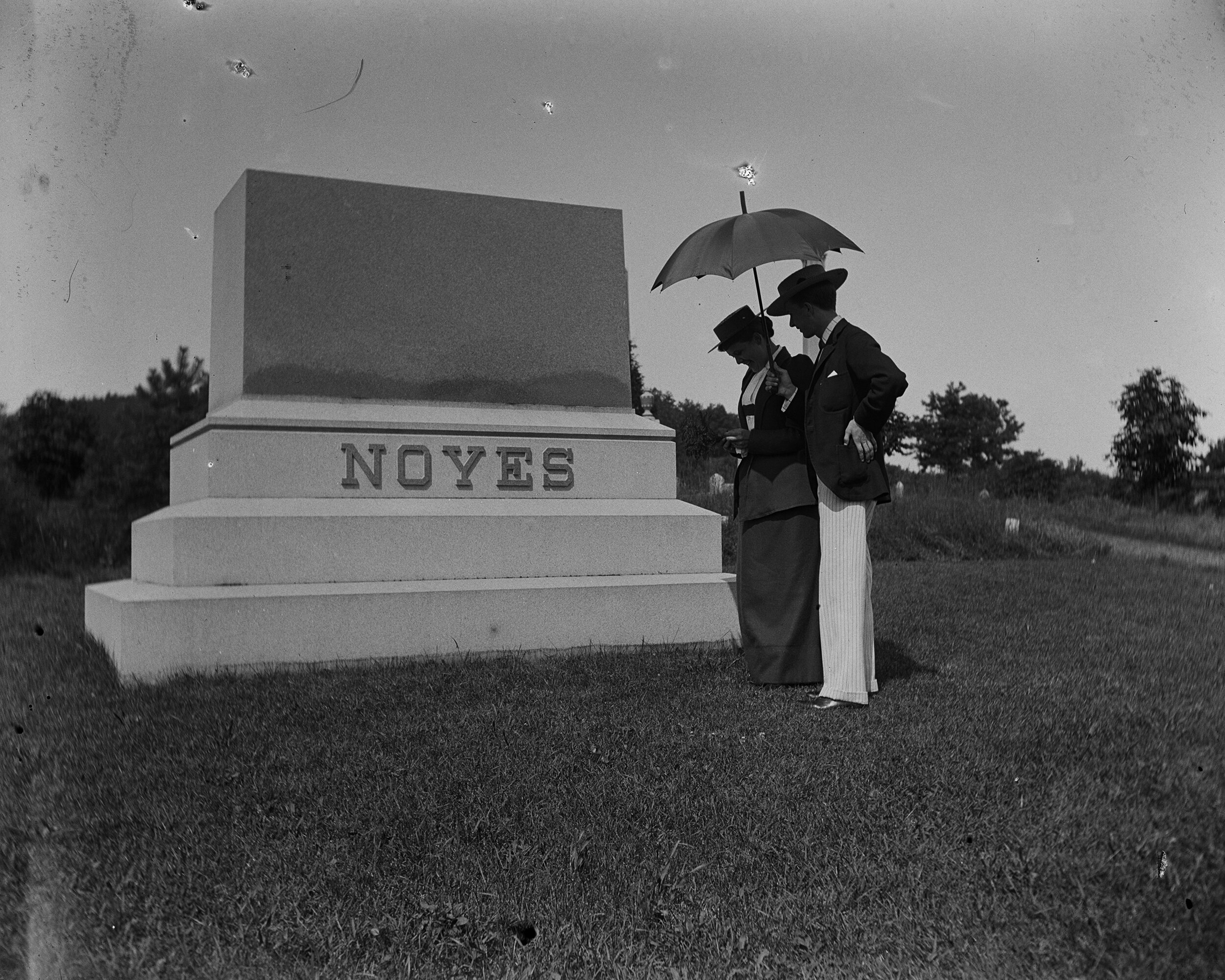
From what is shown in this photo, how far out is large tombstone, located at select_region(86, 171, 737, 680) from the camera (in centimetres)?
578

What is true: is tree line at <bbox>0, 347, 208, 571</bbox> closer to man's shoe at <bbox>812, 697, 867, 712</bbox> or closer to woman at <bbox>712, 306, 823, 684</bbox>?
woman at <bbox>712, 306, 823, 684</bbox>

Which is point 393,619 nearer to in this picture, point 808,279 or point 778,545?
point 778,545

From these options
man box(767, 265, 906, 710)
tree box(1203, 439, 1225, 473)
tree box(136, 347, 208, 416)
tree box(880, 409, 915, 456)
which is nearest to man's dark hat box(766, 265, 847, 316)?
man box(767, 265, 906, 710)

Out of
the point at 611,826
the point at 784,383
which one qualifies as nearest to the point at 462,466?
the point at 784,383

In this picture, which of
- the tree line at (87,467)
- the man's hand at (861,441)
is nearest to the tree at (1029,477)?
the man's hand at (861,441)

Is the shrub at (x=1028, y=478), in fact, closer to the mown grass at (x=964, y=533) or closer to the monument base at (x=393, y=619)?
the mown grass at (x=964, y=533)

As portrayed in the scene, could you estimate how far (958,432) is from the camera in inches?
1105

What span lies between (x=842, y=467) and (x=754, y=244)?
114 cm

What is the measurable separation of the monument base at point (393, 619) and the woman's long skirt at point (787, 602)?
109 centimetres

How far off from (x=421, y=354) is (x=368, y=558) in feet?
4.65

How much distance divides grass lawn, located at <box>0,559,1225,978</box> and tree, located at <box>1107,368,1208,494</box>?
1193 millimetres

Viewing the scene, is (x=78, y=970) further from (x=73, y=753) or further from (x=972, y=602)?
(x=972, y=602)

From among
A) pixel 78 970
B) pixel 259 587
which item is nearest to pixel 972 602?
pixel 259 587

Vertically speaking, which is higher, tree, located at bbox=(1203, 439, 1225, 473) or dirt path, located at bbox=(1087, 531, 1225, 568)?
tree, located at bbox=(1203, 439, 1225, 473)
